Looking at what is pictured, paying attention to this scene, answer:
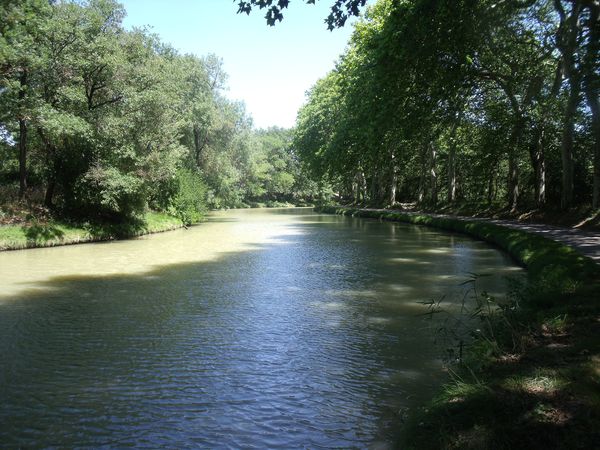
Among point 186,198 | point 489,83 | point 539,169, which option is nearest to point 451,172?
point 539,169

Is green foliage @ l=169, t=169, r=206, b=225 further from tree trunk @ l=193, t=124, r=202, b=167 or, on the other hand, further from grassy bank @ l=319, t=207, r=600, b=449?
grassy bank @ l=319, t=207, r=600, b=449

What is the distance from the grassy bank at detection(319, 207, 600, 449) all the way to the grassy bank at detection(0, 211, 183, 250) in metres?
23.0

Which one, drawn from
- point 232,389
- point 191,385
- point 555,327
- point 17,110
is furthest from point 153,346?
point 17,110

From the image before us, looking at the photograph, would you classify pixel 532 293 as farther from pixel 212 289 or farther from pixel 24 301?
pixel 24 301

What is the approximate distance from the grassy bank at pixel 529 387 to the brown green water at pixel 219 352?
2.74 feet

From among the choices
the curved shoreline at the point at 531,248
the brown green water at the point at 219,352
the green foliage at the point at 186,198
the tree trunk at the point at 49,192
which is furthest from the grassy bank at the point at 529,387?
the green foliage at the point at 186,198

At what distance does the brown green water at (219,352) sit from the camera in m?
5.61

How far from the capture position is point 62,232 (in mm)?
25531

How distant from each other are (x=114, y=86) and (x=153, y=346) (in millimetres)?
22911

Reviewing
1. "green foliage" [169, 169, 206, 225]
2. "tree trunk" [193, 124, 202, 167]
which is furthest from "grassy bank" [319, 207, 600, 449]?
"tree trunk" [193, 124, 202, 167]

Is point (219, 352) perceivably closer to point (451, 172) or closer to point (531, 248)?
point (531, 248)

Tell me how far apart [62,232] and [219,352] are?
68.7ft

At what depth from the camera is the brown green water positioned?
5.61 metres

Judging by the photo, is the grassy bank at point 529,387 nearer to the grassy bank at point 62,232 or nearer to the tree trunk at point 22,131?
the grassy bank at point 62,232
